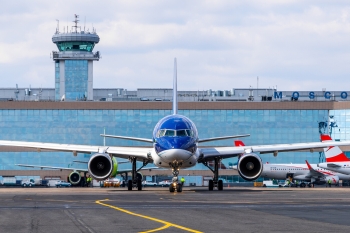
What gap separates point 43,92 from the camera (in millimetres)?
173875

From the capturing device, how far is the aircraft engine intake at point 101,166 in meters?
53.4

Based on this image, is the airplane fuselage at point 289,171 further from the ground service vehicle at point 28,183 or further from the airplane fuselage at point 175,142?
the airplane fuselage at point 175,142

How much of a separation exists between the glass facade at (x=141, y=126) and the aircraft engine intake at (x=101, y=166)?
76092 mm

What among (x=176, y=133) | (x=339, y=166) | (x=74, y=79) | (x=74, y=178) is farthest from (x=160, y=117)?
(x=176, y=133)

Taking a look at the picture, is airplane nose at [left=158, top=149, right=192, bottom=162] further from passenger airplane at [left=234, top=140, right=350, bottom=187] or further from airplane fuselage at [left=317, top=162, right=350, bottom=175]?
passenger airplane at [left=234, top=140, right=350, bottom=187]

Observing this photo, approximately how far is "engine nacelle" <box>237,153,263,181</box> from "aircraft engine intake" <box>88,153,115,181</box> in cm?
837

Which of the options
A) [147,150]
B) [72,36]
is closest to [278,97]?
[72,36]

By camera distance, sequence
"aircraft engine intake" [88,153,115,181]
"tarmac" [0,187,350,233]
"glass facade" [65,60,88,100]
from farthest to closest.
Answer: "glass facade" [65,60,88,100] → "aircraft engine intake" [88,153,115,181] → "tarmac" [0,187,350,233]

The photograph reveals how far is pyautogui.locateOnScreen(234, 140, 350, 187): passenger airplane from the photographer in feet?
355

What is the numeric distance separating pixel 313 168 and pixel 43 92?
80.3 m

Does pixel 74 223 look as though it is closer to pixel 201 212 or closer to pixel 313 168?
pixel 201 212

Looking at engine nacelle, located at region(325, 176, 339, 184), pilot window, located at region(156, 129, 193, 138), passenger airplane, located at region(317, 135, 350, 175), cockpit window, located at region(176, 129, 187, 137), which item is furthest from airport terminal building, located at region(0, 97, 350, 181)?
cockpit window, located at region(176, 129, 187, 137)

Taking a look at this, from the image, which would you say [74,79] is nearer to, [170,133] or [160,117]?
[160,117]

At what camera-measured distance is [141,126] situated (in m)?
131
